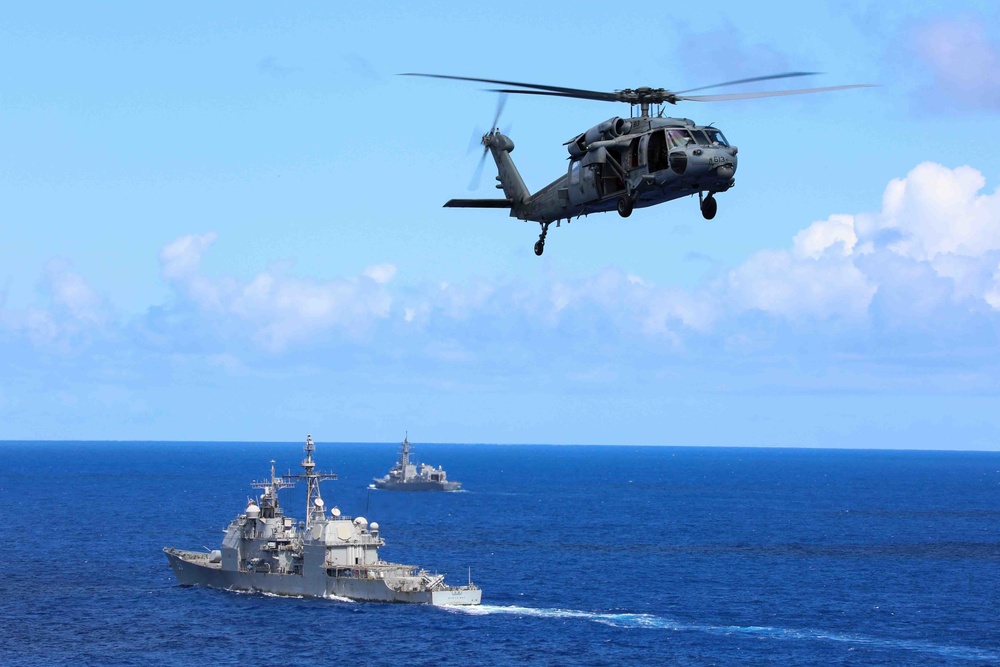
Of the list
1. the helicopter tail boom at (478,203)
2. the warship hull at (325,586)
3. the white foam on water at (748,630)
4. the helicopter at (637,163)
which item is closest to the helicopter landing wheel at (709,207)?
the helicopter at (637,163)

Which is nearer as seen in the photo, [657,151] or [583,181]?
[657,151]

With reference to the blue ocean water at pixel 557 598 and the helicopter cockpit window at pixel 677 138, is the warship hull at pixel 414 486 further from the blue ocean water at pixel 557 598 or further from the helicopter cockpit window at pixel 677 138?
the helicopter cockpit window at pixel 677 138

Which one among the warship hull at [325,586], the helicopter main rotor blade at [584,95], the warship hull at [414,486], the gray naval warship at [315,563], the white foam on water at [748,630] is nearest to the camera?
the helicopter main rotor blade at [584,95]

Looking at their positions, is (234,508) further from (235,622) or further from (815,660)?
(815,660)

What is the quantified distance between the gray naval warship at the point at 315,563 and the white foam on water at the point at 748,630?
3.35 metres

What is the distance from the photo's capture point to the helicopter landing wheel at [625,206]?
30594 millimetres

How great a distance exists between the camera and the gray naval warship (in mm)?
→ 77812

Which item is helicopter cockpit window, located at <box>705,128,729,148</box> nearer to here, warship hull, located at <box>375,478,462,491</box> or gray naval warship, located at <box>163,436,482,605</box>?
gray naval warship, located at <box>163,436,482,605</box>

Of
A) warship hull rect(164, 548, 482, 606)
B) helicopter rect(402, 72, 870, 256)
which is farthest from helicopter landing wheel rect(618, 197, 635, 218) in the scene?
warship hull rect(164, 548, 482, 606)

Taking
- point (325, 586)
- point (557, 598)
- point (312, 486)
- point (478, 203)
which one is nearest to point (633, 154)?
point (478, 203)

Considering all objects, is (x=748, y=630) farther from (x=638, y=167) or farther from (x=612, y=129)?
(x=638, y=167)

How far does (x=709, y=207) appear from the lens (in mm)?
29922

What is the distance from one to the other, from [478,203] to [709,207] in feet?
32.2

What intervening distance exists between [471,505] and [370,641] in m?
96.4
